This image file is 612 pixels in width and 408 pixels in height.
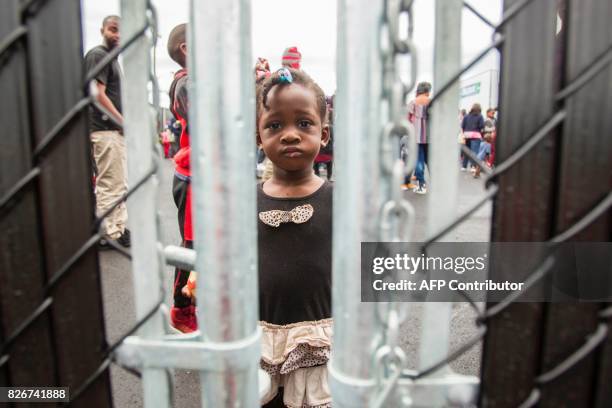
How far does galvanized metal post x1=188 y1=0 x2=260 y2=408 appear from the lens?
1.74 ft

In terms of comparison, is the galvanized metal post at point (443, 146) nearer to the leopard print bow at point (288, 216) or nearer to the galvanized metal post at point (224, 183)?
the galvanized metal post at point (224, 183)

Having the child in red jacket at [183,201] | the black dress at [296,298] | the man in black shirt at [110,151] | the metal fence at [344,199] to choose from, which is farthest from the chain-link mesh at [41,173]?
the man in black shirt at [110,151]

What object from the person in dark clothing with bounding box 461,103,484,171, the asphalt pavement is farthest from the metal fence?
the person in dark clothing with bounding box 461,103,484,171

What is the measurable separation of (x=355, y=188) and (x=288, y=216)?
0.89 m

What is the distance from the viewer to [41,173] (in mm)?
616

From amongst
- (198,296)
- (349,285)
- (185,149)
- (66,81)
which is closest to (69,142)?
(66,81)

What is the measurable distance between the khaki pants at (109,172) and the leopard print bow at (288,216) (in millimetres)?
2516

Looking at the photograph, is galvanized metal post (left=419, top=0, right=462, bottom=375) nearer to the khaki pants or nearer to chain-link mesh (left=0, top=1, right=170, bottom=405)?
chain-link mesh (left=0, top=1, right=170, bottom=405)

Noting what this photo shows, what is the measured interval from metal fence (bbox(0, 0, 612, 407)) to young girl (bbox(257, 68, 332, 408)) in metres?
0.76

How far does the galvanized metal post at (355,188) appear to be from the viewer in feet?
1.66

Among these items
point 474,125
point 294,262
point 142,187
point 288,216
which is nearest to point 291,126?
point 288,216

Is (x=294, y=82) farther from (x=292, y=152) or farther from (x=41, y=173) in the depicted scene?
(x=41, y=173)

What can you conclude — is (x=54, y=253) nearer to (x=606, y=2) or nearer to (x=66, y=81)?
(x=66, y=81)

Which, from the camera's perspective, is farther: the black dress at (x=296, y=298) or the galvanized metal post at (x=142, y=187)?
the black dress at (x=296, y=298)
